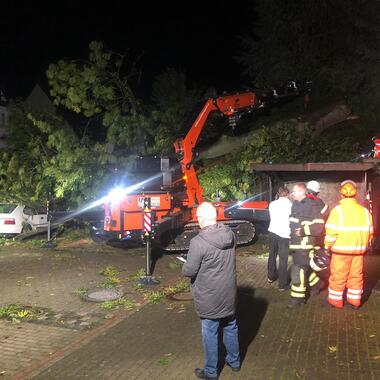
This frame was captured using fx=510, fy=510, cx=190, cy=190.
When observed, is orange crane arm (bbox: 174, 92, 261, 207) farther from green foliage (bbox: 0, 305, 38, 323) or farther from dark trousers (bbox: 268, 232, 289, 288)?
green foliage (bbox: 0, 305, 38, 323)

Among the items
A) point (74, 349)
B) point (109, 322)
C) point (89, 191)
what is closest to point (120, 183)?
point (89, 191)

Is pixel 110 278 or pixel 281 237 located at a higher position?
pixel 281 237

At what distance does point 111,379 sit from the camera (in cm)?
512

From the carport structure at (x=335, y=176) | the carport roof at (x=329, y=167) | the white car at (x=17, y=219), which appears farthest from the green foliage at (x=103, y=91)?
the carport roof at (x=329, y=167)

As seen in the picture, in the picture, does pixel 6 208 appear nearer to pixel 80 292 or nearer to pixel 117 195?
pixel 117 195

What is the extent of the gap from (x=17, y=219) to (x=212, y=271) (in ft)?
42.5

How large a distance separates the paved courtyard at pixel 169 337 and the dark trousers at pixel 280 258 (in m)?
0.24

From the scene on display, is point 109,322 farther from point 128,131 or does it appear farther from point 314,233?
point 128,131

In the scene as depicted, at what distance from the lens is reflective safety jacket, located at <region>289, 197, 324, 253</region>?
715 cm

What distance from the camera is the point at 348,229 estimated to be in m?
6.87

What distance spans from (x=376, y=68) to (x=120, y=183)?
46.1ft

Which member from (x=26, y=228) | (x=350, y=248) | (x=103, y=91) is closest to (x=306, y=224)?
(x=350, y=248)

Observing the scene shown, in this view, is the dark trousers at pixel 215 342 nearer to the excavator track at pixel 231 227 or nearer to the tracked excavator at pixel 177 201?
the tracked excavator at pixel 177 201

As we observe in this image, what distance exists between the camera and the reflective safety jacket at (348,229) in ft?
22.4
